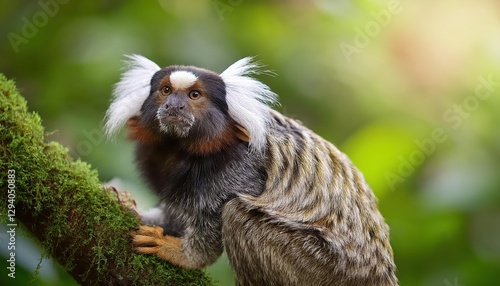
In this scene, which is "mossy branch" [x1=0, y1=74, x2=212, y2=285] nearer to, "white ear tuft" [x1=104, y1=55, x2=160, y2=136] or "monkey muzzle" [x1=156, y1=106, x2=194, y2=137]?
"monkey muzzle" [x1=156, y1=106, x2=194, y2=137]

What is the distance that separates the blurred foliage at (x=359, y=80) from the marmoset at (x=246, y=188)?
0.47 m

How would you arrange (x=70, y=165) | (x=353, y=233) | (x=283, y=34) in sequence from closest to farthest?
(x=70, y=165) → (x=353, y=233) → (x=283, y=34)

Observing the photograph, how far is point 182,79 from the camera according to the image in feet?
13.0

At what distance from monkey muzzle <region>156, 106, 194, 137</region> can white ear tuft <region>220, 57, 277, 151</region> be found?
31cm

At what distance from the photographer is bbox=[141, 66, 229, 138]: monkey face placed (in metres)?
3.90

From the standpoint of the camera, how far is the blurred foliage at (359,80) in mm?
4590

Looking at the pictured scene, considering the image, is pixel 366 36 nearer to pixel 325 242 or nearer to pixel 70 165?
pixel 325 242

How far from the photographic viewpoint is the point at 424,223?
4.59 meters

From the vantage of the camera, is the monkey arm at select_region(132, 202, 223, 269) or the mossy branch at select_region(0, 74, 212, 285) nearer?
the mossy branch at select_region(0, 74, 212, 285)

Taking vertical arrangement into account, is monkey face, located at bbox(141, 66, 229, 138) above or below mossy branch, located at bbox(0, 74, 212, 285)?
above

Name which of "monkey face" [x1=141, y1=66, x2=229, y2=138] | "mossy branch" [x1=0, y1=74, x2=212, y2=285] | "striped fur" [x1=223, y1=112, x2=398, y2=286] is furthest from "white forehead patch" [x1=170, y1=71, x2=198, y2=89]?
"mossy branch" [x1=0, y1=74, x2=212, y2=285]

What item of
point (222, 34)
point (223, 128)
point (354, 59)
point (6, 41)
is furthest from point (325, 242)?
point (6, 41)

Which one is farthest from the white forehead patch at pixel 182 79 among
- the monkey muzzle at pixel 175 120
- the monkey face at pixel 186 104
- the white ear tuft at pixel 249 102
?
the white ear tuft at pixel 249 102

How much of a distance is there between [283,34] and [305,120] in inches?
27.9
